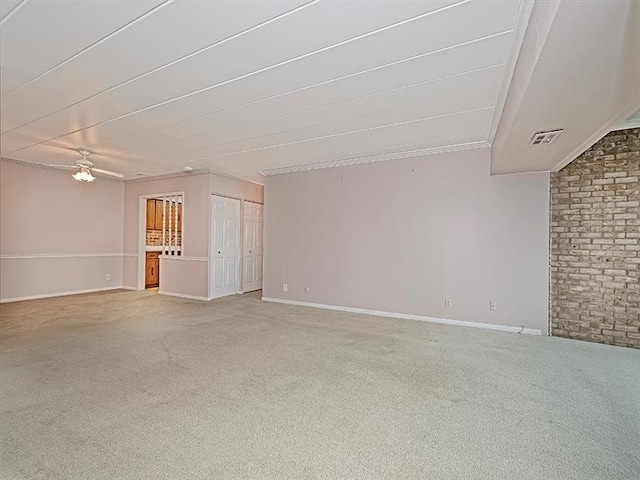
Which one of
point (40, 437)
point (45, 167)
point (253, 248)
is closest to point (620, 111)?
point (40, 437)

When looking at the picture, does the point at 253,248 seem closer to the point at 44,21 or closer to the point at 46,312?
the point at 46,312

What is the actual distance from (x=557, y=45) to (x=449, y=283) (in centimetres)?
370

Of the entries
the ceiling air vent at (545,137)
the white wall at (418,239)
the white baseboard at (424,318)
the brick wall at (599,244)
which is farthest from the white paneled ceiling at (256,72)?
the white baseboard at (424,318)

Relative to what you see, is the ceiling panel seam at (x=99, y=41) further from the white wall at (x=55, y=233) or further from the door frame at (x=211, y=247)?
the white wall at (x=55, y=233)

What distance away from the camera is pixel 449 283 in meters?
4.98

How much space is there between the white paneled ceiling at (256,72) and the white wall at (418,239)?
27.3 inches

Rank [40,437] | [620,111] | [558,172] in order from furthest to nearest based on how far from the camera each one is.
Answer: [558,172] < [620,111] < [40,437]

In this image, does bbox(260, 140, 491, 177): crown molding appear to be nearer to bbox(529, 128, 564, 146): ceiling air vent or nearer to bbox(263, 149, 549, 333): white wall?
bbox(263, 149, 549, 333): white wall

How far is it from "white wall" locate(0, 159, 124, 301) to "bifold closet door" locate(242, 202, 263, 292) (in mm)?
2969

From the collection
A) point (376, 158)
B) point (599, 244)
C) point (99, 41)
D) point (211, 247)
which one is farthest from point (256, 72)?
point (211, 247)

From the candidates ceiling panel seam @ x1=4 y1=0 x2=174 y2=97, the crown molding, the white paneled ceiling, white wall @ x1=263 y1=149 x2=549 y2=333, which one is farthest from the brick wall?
ceiling panel seam @ x1=4 y1=0 x2=174 y2=97

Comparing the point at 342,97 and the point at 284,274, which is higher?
the point at 342,97

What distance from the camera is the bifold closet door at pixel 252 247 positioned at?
7816mm

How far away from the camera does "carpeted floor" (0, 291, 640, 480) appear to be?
1.78 meters
